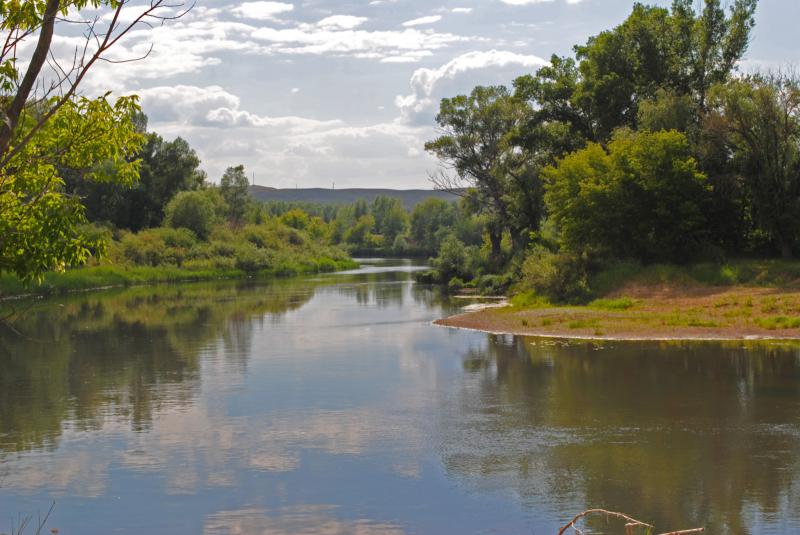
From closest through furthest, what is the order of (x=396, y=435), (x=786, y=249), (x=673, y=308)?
1. (x=396, y=435)
2. (x=673, y=308)
3. (x=786, y=249)

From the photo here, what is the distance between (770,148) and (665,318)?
1388 centimetres

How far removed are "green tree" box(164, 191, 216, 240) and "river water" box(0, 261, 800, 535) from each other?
5899 cm

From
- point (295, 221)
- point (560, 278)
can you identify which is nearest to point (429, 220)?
point (295, 221)

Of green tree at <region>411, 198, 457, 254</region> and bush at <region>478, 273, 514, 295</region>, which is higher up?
green tree at <region>411, 198, 457, 254</region>

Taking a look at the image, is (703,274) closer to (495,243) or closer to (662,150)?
(662,150)

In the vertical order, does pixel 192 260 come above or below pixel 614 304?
above

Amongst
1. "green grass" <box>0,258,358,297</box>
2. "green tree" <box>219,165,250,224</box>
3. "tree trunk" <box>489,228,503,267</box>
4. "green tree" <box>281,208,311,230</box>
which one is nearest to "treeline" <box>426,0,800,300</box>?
"tree trunk" <box>489,228,503,267</box>

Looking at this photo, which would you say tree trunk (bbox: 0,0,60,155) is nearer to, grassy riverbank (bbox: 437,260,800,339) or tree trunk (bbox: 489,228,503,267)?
grassy riverbank (bbox: 437,260,800,339)

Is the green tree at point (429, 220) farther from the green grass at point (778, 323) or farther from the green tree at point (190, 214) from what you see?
the green grass at point (778, 323)

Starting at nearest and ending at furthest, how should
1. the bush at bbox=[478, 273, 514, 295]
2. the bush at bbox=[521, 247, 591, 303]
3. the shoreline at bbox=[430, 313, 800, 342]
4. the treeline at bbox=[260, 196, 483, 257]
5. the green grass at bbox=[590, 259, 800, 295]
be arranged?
the shoreline at bbox=[430, 313, 800, 342] → the green grass at bbox=[590, 259, 800, 295] → the bush at bbox=[521, 247, 591, 303] → the bush at bbox=[478, 273, 514, 295] → the treeline at bbox=[260, 196, 483, 257]

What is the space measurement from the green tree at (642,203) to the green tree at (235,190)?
82694 mm

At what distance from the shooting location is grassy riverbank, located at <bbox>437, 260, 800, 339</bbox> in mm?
31297

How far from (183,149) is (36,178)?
94.6m

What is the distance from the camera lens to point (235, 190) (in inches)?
4838
